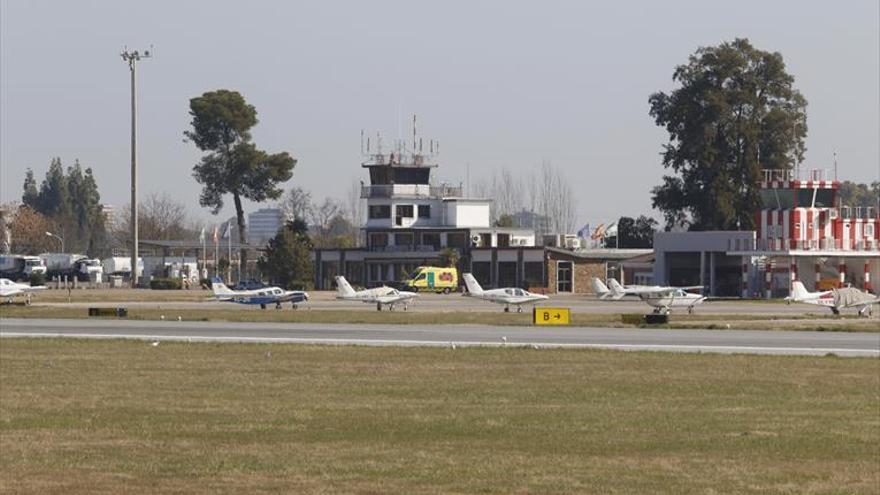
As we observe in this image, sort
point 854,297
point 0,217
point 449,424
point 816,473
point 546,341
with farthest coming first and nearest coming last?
point 0,217 → point 854,297 → point 546,341 → point 449,424 → point 816,473

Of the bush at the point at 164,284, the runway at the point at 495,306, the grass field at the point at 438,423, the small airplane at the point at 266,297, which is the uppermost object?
the bush at the point at 164,284

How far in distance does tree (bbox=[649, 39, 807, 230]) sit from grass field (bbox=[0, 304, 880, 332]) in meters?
49.8

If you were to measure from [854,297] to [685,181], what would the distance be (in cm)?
5386

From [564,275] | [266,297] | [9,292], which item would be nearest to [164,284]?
[564,275]

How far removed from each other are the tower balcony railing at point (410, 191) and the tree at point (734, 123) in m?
24.7

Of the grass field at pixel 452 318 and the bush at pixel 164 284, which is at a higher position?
A: the bush at pixel 164 284

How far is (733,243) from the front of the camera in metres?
120

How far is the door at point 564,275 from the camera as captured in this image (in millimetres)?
136125

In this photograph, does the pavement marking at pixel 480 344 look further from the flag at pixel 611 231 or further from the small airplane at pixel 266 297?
the flag at pixel 611 231

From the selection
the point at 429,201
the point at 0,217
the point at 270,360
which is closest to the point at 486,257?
the point at 429,201

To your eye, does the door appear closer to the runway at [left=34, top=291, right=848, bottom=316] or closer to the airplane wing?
the runway at [left=34, top=291, right=848, bottom=316]

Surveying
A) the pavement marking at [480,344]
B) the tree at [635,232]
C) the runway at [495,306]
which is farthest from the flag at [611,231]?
the pavement marking at [480,344]

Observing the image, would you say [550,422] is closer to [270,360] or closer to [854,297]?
[270,360]

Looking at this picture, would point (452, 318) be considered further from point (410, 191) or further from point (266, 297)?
point (410, 191)
